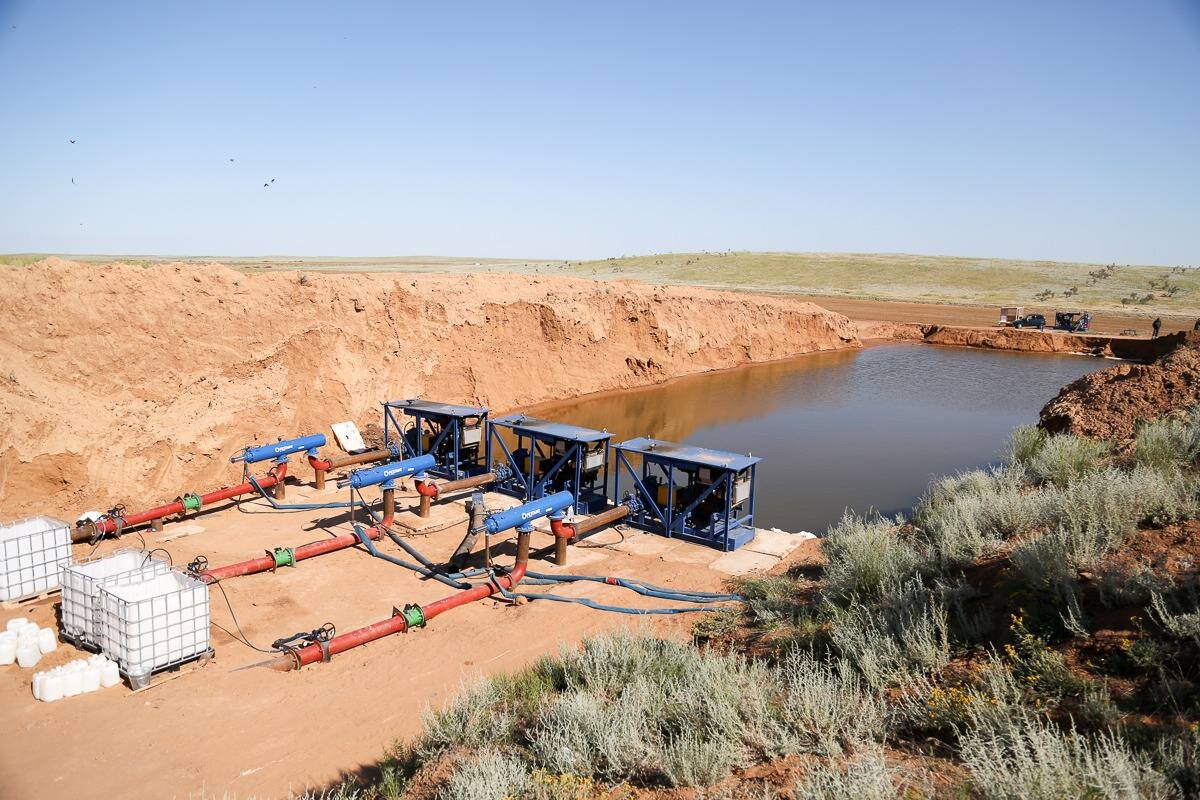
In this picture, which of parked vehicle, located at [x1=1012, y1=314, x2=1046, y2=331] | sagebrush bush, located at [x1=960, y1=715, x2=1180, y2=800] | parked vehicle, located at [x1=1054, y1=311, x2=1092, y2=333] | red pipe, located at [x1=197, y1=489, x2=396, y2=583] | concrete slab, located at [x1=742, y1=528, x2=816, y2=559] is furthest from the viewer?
parked vehicle, located at [x1=1012, y1=314, x2=1046, y2=331]

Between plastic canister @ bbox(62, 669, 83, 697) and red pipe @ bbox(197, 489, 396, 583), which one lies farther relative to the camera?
red pipe @ bbox(197, 489, 396, 583)

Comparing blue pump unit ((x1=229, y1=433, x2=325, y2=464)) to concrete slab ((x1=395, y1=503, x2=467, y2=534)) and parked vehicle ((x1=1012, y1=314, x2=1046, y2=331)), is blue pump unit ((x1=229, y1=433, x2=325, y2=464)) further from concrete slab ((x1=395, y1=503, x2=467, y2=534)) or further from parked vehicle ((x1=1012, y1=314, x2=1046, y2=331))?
parked vehicle ((x1=1012, y1=314, x2=1046, y2=331))

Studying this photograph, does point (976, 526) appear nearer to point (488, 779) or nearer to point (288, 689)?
point (488, 779)

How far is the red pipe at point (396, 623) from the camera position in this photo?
9.63 meters

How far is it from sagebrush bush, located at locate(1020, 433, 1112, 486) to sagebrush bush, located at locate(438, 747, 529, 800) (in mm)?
9836

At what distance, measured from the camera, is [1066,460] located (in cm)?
1210

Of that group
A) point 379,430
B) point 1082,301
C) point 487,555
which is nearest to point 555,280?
point 379,430

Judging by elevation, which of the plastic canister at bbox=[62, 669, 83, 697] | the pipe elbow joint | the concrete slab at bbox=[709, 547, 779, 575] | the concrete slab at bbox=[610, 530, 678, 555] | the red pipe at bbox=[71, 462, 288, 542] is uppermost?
the pipe elbow joint

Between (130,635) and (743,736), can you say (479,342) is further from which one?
(743,736)

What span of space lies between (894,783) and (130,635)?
8951 millimetres

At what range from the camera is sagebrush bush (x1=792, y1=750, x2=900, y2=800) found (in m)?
4.37

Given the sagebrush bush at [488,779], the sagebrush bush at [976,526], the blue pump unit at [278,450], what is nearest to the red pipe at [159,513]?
the blue pump unit at [278,450]

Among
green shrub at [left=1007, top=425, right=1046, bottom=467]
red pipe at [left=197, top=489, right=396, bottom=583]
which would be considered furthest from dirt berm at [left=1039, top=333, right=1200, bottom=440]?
red pipe at [left=197, top=489, right=396, bottom=583]

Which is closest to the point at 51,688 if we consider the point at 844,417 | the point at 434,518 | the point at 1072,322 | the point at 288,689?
the point at 288,689
